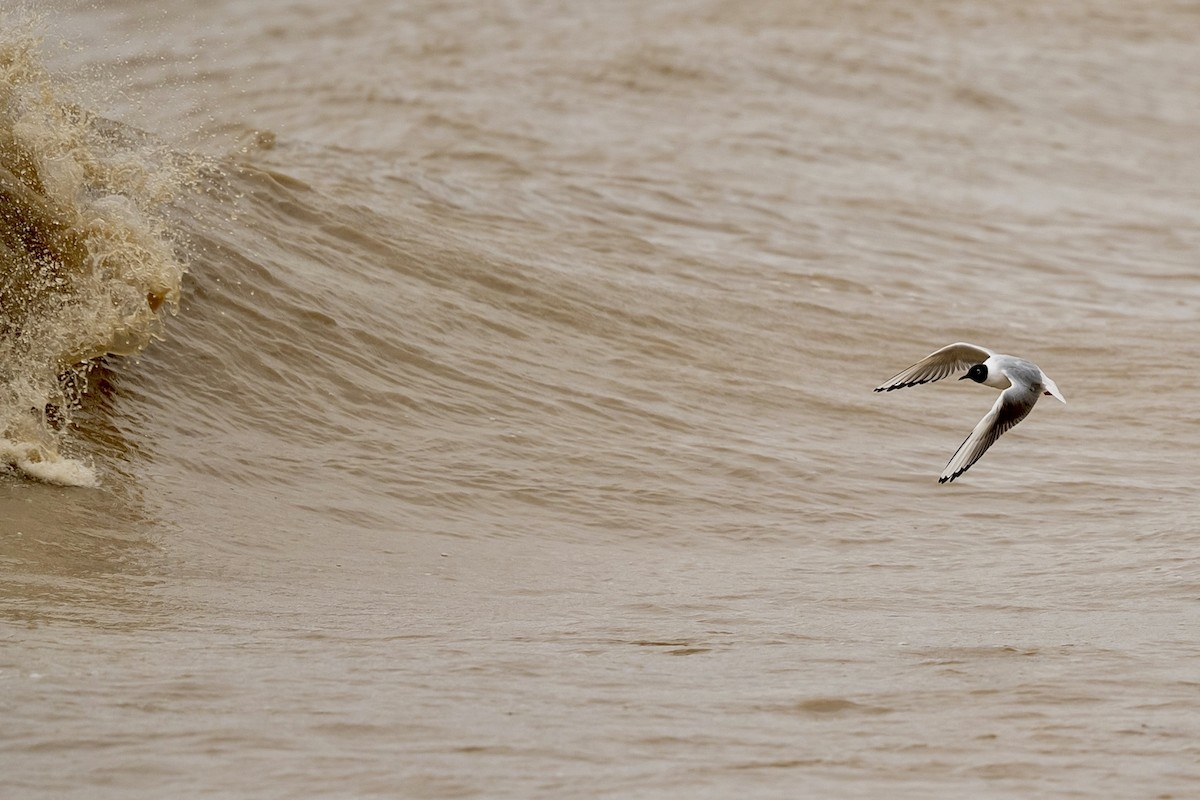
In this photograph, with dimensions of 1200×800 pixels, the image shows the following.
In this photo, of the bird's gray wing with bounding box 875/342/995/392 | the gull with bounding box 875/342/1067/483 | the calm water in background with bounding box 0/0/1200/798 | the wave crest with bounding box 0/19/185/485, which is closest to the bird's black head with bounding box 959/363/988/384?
the gull with bounding box 875/342/1067/483

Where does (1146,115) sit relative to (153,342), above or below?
below

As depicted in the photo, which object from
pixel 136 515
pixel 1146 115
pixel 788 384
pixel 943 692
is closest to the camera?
pixel 943 692

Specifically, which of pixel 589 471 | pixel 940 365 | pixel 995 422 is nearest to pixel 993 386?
→ pixel 995 422

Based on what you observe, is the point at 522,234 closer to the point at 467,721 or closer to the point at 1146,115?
the point at 467,721

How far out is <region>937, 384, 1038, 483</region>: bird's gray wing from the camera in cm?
561

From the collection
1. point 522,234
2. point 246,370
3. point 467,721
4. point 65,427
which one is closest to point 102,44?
point 522,234

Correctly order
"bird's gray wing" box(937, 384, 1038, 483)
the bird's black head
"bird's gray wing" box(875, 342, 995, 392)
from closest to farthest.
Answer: "bird's gray wing" box(937, 384, 1038, 483) → the bird's black head → "bird's gray wing" box(875, 342, 995, 392)

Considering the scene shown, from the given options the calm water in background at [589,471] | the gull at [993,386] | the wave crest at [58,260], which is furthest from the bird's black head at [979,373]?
the wave crest at [58,260]

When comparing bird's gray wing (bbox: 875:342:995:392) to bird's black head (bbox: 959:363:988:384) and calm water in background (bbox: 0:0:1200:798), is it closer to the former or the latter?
bird's black head (bbox: 959:363:988:384)

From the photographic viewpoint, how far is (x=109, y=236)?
674 cm

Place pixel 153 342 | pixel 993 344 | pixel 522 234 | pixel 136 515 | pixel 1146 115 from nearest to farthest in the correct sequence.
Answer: pixel 136 515 → pixel 153 342 → pixel 993 344 → pixel 522 234 → pixel 1146 115

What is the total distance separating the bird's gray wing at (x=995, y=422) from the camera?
221 inches

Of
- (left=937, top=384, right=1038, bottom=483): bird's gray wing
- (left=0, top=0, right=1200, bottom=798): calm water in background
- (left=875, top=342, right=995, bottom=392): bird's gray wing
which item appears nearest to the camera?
(left=0, top=0, right=1200, bottom=798): calm water in background

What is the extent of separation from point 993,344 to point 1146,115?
10060 millimetres
